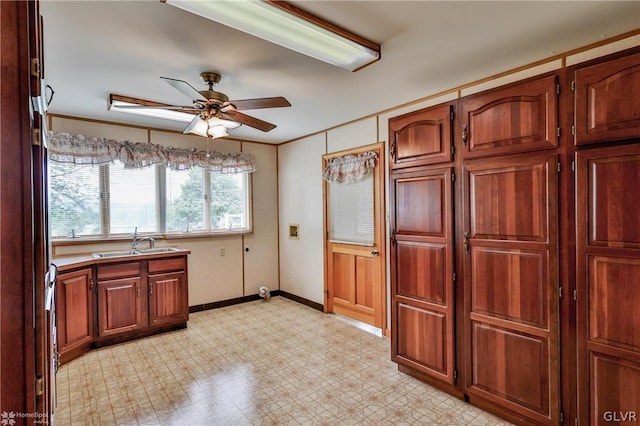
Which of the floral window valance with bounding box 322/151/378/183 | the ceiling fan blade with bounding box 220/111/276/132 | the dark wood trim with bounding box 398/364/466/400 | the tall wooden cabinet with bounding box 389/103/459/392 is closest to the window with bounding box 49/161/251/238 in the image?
the floral window valance with bounding box 322/151/378/183

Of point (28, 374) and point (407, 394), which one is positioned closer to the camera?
point (28, 374)

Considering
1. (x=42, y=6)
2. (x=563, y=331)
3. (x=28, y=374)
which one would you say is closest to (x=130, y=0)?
(x=42, y=6)

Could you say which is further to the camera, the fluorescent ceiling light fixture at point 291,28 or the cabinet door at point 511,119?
the cabinet door at point 511,119

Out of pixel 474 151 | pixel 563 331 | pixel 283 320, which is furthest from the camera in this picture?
pixel 283 320

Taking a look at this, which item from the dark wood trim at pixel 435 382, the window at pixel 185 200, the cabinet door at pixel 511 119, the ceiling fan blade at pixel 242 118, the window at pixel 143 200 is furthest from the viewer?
the window at pixel 185 200

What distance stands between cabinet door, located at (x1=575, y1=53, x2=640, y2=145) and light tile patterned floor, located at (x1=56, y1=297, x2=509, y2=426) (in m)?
1.99

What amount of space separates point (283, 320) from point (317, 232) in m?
1.33

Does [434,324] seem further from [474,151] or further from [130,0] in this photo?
[130,0]

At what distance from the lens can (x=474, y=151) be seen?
2346mm

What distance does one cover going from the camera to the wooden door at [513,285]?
6.64 feet

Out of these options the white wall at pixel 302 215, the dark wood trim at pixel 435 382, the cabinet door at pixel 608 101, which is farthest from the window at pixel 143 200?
the cabinet door at pixel 608 101

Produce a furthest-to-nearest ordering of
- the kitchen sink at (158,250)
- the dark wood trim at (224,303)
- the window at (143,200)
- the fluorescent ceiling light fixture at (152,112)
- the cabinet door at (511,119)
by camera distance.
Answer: the dark wood trim at (224,303)
the kitchen sink at (158,250)
the window at (143,200)
the fluorescent ceiling light fixture at (152,112)
the cabinet door at (511,119)

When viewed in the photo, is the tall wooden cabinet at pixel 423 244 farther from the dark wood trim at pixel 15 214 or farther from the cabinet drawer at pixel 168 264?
the cabinet drawer at pixel 168 264

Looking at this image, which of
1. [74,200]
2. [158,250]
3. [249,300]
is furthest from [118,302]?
[249,300]
